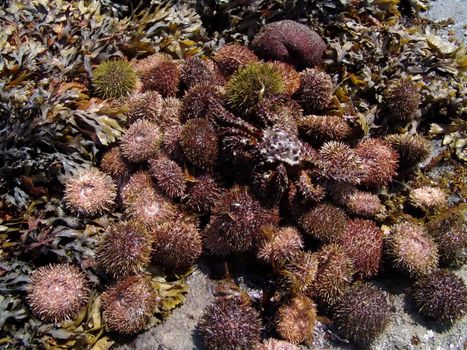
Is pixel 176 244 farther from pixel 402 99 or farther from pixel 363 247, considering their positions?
pixel 402 99

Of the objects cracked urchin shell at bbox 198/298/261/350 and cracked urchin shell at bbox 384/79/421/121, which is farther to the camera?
cracked urchin shell at bbox 384/79/421/121

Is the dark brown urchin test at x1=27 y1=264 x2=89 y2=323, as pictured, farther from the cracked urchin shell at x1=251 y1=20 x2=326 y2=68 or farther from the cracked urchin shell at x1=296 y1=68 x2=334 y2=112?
the cracked urchin shell at x1=251 y1=20 x2=326 y2=68

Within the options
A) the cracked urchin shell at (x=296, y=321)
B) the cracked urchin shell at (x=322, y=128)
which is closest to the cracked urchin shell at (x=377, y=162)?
the cracked urchin shell at (x=322, y=128)

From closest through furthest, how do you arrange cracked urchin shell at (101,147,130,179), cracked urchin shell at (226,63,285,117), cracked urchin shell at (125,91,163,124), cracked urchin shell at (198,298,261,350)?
1. cracked urchin shell at (198,298,261,350)
2. cracked urchin shell at (226,63,285,117)
3. cracked urchin shell at (101,147,130,179)
4. cracked urchin shell at (125,91,163,124)

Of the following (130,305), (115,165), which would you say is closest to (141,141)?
(115,165)

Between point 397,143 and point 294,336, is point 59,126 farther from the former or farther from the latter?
point 397,143

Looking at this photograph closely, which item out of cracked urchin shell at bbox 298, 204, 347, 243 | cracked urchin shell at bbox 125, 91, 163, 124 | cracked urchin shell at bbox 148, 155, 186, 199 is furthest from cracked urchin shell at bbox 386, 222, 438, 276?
cracked urchin shell at bbox 125, 91, 163, 124

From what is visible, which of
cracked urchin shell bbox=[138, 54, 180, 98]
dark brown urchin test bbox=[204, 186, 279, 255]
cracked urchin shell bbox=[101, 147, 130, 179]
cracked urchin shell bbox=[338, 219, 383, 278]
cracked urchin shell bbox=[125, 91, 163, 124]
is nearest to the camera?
dark brown urchin test bbox=[204, 186, 279, 255]

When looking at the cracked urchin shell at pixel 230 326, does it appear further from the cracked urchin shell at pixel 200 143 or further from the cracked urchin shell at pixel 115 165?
the cracked urchin shell at pixel 115 165
